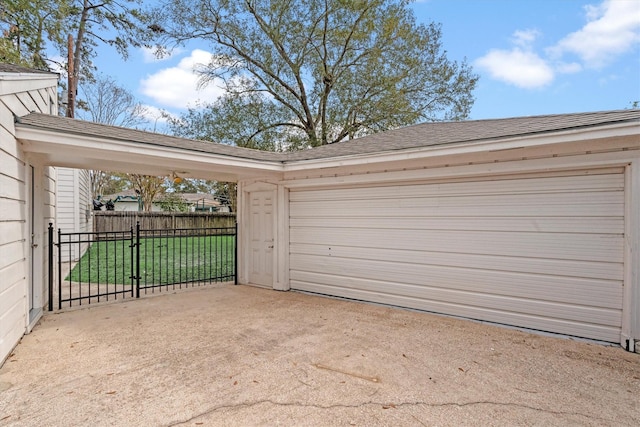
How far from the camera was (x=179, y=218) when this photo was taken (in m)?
17.2

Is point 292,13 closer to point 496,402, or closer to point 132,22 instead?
point 132,22

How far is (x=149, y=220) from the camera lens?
1669cm

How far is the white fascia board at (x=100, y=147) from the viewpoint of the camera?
379 cm

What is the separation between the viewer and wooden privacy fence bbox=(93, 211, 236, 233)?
16125 millimetres

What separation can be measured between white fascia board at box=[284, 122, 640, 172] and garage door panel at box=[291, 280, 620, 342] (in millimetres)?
2077

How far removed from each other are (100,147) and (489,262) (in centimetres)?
505

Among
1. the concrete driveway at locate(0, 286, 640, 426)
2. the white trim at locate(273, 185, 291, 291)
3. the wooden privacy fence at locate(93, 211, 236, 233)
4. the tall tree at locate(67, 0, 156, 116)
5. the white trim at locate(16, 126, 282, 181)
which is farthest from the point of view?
the wooden privacy fence at locate(93, 211, 236, 233)

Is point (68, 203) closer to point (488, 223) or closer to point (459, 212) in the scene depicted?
point (459, 212)

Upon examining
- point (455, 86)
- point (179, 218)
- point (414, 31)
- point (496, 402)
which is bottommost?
point (496, 402)

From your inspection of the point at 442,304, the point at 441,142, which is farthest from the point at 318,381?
the point at 441,142

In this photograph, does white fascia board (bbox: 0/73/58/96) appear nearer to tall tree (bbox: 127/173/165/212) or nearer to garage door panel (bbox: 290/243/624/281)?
garage door panel (bbox: 290/243/624/281)

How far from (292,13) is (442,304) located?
42.8ft

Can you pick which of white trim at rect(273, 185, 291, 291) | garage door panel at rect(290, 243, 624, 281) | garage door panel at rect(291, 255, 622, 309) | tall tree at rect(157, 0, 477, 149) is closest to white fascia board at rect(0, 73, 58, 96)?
white trim at rect(273, 185, 291, 291)

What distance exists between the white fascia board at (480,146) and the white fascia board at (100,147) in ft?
4.87
